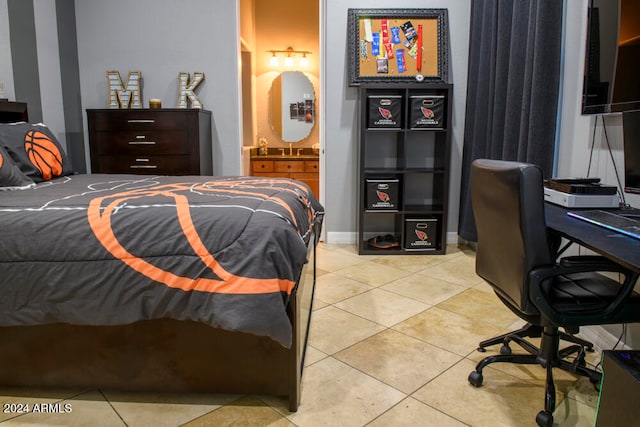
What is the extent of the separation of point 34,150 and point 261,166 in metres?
3.38

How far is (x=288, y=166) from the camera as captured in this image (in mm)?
5953

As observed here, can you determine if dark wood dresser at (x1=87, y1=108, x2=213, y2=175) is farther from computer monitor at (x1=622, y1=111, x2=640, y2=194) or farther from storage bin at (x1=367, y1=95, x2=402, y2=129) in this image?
computer monitor at (x1=622, y1=111, x2=640, y2=194)

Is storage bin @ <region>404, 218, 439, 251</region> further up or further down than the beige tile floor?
further up

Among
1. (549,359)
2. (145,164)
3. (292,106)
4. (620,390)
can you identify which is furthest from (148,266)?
(292,106)

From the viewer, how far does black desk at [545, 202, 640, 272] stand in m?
1.34

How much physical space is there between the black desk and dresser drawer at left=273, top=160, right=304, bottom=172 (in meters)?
4.16

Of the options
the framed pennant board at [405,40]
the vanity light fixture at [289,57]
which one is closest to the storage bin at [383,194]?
the framed pennant board at [405,40]

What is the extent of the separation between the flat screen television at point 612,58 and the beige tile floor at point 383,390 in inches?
48.9

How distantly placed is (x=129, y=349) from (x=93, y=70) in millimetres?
3534

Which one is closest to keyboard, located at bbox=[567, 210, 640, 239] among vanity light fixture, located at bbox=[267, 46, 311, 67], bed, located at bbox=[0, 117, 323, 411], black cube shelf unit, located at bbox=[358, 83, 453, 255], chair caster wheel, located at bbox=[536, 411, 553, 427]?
chair caster wheel, located at bbox=[536, 411, 553, 427]

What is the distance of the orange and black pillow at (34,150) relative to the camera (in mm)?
2566

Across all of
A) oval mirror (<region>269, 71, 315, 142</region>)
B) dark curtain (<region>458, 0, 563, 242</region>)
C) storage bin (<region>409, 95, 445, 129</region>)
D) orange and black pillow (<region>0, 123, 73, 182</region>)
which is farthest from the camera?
oval mirror (<region>269, 71, 315, 142</region>)

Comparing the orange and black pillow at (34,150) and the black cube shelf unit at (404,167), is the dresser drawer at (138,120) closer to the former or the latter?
the orange and black pillow at (34,150)

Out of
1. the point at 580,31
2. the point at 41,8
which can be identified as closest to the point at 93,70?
the point at 41,8
